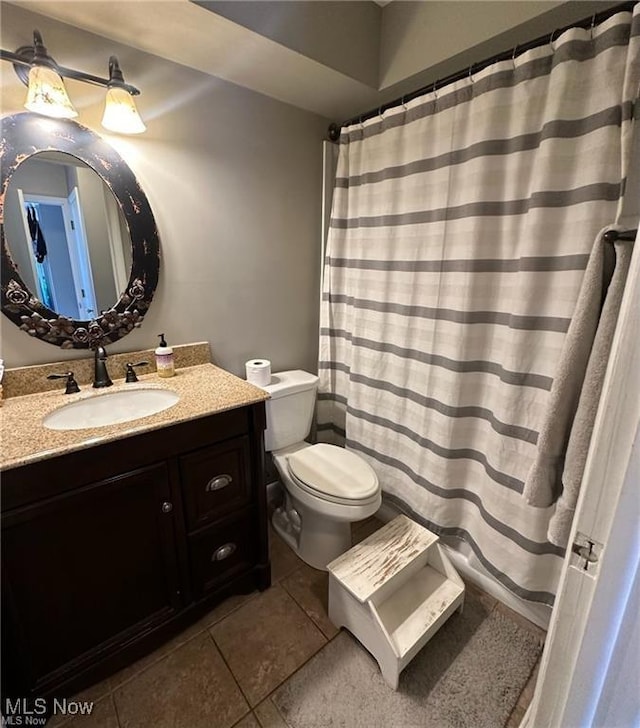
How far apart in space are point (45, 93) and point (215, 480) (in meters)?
1.32

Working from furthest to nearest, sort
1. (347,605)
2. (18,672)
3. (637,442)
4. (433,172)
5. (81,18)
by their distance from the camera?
(433,172)
(347,605)
(81,18)
(18,672)
(637,442)

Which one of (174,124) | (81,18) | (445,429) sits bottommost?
(445,429)

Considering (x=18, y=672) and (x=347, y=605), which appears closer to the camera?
(x=18, y=672)

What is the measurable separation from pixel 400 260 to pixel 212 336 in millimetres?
958

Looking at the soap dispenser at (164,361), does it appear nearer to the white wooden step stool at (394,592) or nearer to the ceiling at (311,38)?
Answer: the white wooden step stool at (394,592)

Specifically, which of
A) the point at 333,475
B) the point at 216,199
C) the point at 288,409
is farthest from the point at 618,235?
the point at 216,199

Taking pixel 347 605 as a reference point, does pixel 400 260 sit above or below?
above

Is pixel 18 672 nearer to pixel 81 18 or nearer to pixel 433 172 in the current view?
pixel 81 18

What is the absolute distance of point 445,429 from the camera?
4.85 feet

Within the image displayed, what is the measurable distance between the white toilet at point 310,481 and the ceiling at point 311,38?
1.35 metres

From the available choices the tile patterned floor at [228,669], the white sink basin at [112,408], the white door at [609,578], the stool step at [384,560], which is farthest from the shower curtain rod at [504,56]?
the tile patterned floor at [228,669]

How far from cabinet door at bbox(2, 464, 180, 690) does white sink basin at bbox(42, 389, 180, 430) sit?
29 cm

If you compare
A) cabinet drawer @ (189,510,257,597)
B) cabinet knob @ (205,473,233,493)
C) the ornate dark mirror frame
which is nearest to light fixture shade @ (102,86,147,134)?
the ornate dark mirror frame

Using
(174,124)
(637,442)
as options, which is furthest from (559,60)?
(174,124)
